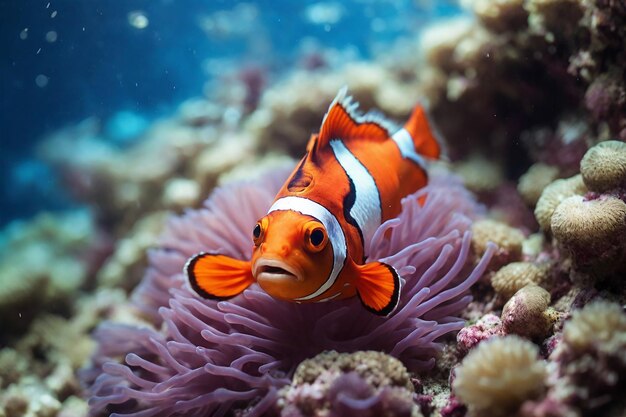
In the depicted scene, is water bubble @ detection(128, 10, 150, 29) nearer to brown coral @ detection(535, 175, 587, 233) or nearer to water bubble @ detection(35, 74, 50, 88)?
water bubble @ detection(35, 74, 50, 88)

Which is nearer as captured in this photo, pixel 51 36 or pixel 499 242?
pixel 499 242

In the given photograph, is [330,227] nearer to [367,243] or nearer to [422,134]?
[367,243]

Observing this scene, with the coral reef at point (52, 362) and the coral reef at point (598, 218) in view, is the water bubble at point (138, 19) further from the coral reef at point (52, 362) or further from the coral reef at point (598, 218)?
the coral reef at point (598, 218)

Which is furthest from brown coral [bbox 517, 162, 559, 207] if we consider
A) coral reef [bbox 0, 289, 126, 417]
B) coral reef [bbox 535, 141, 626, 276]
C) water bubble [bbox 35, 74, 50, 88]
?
water bubble [bbox 35, 74, 50, 88]

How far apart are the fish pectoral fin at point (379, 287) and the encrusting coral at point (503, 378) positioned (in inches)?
16.3

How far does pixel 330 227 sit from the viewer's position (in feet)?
6.47

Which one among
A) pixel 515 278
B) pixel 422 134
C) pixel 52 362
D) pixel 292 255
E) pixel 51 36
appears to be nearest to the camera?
pixel 292 255

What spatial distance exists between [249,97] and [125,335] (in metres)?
4.69

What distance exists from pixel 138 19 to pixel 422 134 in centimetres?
659

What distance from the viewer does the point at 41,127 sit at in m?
12.2

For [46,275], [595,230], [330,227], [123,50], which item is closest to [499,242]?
[595,230]

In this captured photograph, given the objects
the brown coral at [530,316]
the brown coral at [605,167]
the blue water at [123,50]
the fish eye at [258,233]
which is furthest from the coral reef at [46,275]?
the brown coral at [605,167]

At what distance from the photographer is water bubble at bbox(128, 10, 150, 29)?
7676 mm

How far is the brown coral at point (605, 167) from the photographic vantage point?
6.89 ft
